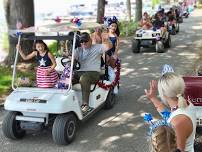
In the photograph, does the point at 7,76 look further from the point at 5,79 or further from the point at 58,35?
the point at 58,35

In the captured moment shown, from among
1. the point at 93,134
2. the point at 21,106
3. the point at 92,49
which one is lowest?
the point at 93,134

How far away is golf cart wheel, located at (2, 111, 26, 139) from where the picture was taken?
21.3ft

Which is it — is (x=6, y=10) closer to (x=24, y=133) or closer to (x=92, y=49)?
(x=92, y=49)

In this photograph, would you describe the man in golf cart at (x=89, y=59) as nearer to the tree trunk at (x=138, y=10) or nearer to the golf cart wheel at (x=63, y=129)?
the golf cart wheel at (x=63, y=129)

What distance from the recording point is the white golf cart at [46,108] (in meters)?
6.21

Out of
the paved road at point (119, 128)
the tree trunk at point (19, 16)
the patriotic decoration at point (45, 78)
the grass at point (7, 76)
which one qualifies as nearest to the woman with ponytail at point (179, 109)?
the paved road at point (119, 128)

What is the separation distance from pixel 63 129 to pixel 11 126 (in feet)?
2.87

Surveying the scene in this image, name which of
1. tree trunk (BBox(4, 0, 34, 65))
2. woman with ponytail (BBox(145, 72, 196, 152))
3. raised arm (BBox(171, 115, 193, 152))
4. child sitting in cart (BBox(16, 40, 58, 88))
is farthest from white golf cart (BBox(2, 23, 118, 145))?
tree trunk (BBox(4, 0, 34, 65))

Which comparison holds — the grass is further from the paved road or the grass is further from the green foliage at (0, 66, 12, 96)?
the paved road

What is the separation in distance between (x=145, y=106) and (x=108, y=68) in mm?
1063

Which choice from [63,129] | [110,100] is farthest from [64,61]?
[63,129]

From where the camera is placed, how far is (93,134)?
6871 mm

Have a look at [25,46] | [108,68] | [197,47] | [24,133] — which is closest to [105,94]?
[108,68]

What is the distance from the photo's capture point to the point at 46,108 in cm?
614
